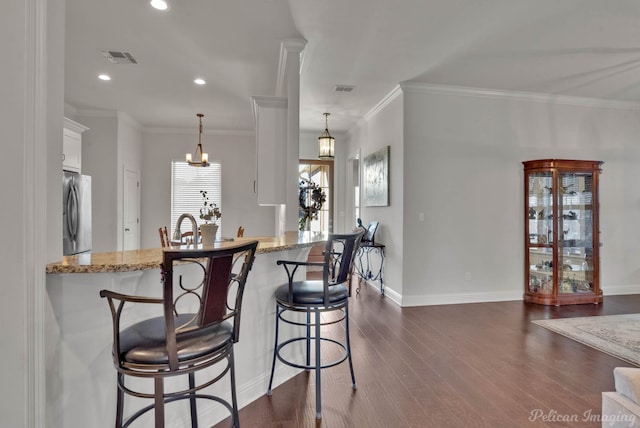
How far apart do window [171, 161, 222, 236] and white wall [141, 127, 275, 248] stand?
9cm

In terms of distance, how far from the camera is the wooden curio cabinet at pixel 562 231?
14.5 feet

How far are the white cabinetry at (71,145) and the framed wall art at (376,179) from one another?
14.1 ft

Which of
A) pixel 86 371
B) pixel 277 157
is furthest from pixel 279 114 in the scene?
pixel 86 371

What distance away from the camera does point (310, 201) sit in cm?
685

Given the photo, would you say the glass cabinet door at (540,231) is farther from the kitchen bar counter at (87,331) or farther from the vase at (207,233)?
the kitchen bar counter at (87,331)

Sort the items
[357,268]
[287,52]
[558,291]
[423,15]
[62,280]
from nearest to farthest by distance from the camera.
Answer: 1. [62,280]
2. [423,15]
3. [287,52]
4. [558,291]
5. [357,268]

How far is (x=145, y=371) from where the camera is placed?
1208 millimetres

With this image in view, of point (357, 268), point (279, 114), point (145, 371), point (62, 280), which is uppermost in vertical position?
point (279, 114)

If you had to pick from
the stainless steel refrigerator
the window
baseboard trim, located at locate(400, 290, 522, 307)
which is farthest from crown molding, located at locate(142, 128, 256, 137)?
baseboard trim, located at locate(400, 290, 522, 307)

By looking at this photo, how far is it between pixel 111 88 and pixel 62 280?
418cm

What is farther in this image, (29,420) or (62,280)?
(62,280)

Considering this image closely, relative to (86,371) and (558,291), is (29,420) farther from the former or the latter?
(558,291)

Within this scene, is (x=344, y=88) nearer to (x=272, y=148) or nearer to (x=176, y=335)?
(x=272, y=148)

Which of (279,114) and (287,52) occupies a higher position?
(287,52)
